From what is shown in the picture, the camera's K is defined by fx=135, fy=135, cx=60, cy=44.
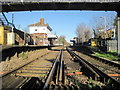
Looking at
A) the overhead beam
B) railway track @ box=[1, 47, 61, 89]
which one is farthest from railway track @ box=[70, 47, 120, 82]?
the overhead beam

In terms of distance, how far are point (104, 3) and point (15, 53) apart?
1026 cm

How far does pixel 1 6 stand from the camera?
1484 centimetres

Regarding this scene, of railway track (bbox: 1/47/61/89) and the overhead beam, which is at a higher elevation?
the overhead beam

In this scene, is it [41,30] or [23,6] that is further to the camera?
[41,30]

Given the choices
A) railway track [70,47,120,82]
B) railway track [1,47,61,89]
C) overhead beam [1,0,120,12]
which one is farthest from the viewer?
overhead beam [1,0,120,12]

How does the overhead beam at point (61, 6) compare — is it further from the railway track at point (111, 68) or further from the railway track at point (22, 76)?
the railway track at point (22, 76)

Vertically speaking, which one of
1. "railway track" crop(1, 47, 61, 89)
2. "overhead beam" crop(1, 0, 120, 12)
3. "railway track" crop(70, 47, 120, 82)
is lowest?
"railway track" crop(70, 47, 120, 82)

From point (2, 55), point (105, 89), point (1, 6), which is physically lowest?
point (105, 89)

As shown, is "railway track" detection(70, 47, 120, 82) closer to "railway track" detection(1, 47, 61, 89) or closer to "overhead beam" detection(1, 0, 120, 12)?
"railway track" detection(1, 47, 61, 89)

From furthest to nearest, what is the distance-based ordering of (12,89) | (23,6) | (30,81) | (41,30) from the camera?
(41,30) < (23,6) < (30,81) < (12,89)

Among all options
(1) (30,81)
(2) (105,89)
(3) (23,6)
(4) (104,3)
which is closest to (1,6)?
(3) (23,6)

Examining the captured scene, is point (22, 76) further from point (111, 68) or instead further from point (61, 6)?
point (61, 6)

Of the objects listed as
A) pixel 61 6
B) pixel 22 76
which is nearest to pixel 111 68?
pixel 22 76

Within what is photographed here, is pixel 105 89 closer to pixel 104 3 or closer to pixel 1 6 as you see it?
pixel 104 3
